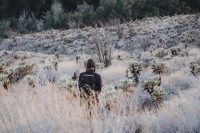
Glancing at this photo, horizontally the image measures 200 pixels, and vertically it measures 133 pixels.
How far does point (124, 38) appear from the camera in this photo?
111ft

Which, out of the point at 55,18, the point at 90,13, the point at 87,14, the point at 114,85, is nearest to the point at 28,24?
the point at 55,18

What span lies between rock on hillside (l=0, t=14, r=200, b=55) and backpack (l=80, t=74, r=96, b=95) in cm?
1855

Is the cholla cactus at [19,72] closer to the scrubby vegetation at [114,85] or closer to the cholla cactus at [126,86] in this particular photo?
the scrubby vegetation at [114,85]

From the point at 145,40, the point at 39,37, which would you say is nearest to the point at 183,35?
the point at 145,40

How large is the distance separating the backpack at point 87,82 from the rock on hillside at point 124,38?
1855 centimetres

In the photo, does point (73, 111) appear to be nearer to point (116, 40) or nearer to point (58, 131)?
point (58, 131)

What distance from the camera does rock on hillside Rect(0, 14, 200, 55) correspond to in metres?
30.9

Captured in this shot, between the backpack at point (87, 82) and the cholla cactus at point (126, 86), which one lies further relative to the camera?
the cholla cactus at point (126, 86)

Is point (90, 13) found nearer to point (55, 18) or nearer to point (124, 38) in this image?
point (55, 18)

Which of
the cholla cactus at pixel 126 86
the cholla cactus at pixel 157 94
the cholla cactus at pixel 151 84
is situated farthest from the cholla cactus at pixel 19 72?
the cholla cactus at pixel 157 94

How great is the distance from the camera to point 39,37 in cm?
3916

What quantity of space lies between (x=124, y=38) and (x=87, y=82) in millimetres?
24069

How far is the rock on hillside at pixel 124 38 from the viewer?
102ft

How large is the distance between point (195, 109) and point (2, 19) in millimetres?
44513
